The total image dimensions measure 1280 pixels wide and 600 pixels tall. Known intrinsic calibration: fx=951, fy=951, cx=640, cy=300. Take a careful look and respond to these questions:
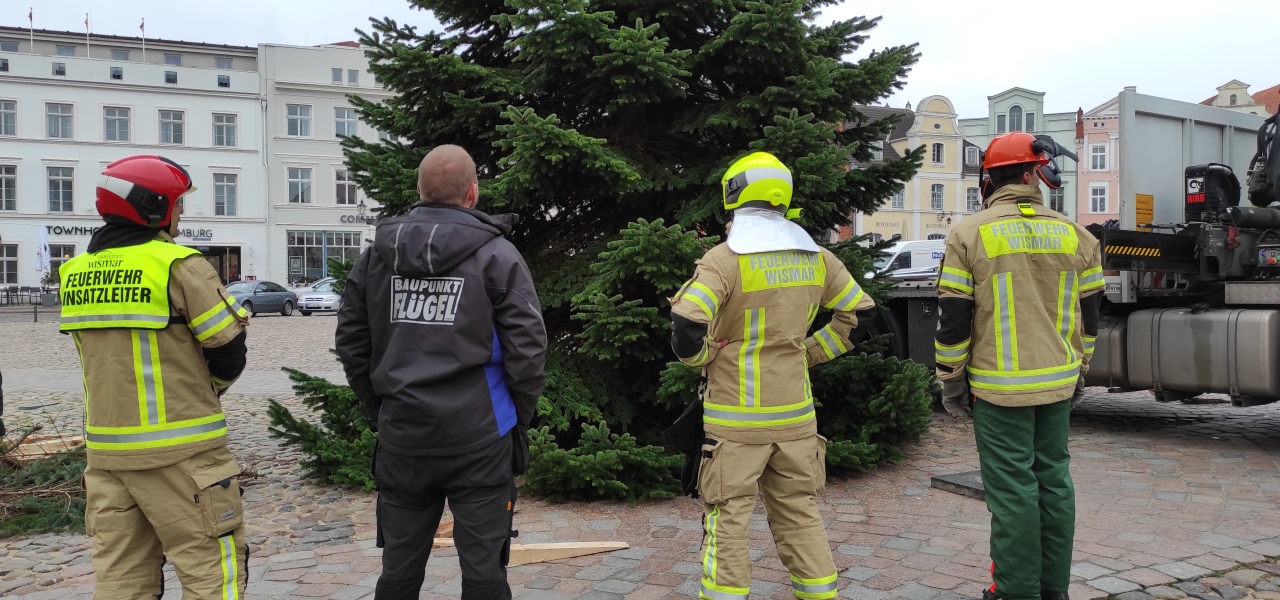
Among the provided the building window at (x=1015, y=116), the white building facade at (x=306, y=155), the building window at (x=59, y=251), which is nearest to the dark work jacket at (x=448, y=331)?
the white building facade at (x=306, y=155)

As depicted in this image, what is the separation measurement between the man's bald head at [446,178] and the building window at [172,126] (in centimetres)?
4866

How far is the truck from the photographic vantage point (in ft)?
26.1

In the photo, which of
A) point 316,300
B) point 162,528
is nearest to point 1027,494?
point 162,528

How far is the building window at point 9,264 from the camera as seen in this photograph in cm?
4369

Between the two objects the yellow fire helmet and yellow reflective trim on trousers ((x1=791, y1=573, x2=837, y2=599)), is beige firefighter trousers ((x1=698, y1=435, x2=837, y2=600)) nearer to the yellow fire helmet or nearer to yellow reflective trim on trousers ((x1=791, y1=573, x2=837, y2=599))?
yellow reflective trim on trousers ((x1=791, y1=573, x2=837, y2=599))

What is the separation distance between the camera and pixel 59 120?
4484 cm

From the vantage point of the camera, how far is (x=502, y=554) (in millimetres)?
3311

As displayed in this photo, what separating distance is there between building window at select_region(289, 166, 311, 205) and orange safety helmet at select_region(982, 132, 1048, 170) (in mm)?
48565

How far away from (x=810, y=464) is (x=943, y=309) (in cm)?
92

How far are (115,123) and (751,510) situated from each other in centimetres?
5007

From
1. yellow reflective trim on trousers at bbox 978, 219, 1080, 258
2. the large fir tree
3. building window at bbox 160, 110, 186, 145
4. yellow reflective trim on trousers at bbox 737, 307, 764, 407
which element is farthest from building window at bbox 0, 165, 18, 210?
yellow reflective trim on trousers at bbox 978, 219, 1080, 258

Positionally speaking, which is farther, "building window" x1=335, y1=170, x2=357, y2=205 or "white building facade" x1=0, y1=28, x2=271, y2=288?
"building window" x1=335, y1=170, x2=357, y2=205

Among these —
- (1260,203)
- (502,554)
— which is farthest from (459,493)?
→ (1260,203)

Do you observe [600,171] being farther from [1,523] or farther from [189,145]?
[189,145]
